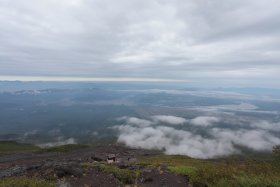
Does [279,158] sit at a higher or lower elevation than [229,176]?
lower

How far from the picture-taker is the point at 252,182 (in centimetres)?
1392

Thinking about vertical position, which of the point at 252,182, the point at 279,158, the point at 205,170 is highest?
the point at 252,182

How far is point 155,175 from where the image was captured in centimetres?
2291

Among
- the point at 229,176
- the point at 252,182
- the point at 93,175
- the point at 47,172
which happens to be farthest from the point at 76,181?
the point at 252,182

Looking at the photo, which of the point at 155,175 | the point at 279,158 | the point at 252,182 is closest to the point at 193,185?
the point at 155,175

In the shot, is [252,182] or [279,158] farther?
[279,158]

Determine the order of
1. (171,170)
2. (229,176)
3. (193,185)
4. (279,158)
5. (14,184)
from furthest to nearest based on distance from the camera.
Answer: (279,158)
(171,170)
(193,185)
(229,176)
(14,184)

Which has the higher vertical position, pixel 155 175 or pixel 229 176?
pixel 229 176

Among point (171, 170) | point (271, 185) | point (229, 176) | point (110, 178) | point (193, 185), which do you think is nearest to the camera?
point (271, 185)

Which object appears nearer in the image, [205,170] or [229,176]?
[229,176]

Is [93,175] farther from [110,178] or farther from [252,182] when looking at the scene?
[252,182]

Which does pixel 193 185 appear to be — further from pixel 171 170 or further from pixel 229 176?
pixel 171 170

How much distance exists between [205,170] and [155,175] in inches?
174

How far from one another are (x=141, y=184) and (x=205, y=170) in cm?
536
